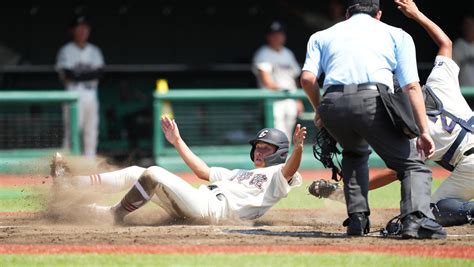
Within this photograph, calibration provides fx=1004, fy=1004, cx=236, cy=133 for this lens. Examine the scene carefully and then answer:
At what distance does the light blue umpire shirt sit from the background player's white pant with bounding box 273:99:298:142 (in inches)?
249

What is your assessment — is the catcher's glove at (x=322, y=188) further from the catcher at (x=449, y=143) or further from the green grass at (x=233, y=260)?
the green grass at (x=233, y=260)

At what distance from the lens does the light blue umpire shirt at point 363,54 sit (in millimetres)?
6914

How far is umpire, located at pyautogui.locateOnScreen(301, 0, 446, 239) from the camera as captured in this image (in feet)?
22.5

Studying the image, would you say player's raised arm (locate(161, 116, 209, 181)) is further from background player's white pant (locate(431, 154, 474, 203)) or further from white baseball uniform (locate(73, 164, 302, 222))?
background player's white pant (locate(431, 154, 474, 203))

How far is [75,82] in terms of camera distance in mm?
15039

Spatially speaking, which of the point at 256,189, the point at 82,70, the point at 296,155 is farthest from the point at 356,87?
the point at 82,70

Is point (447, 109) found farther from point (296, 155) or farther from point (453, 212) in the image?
point (296, 155)

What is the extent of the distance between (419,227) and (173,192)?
1.90 metres

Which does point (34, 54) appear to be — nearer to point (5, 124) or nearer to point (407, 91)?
point (5, 124)

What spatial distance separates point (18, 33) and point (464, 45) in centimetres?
736

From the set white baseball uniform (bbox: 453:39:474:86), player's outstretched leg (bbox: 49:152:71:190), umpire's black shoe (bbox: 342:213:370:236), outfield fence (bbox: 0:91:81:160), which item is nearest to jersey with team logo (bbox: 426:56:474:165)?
umpire's black shoe (bbox: 342:213:370:236)

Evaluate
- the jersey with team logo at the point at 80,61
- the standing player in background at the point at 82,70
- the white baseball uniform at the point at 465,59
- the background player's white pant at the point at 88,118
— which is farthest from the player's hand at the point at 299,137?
the white baseball uniform at the point at 465,59

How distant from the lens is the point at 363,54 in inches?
272

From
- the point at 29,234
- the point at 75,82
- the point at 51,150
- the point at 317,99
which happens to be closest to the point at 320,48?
the point at 317,99
